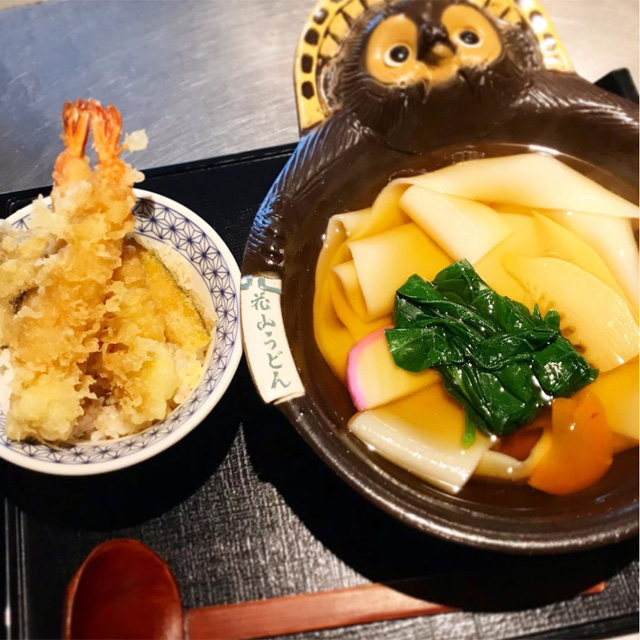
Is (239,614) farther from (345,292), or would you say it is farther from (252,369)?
(345,292)

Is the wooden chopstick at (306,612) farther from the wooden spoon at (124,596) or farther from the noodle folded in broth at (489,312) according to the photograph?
the noodle folded in broth at (489,312)

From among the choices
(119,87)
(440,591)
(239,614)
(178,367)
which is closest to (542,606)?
(440,591)

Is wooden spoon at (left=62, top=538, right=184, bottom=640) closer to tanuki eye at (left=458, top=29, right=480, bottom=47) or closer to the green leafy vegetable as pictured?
the green leafy vegetable

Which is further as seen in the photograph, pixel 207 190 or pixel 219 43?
pixel 219 43

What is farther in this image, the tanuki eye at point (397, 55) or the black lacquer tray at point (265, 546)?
the tanuki eye at point (397, 55)

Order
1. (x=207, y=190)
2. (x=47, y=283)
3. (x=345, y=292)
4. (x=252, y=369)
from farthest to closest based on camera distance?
(x=207, y=190) → (x=345, y=292) → (x=47, y=283) → (x=252, y=369)

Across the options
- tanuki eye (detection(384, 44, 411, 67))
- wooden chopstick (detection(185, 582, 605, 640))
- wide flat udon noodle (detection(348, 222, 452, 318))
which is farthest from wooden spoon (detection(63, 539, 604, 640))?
tanuki eye (detection(384, 44, 411, 67))

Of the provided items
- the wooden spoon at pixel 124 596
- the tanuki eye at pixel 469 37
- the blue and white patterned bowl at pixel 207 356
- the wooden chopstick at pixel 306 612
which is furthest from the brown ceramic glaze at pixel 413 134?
the wooden spoon at pixel 124 596
